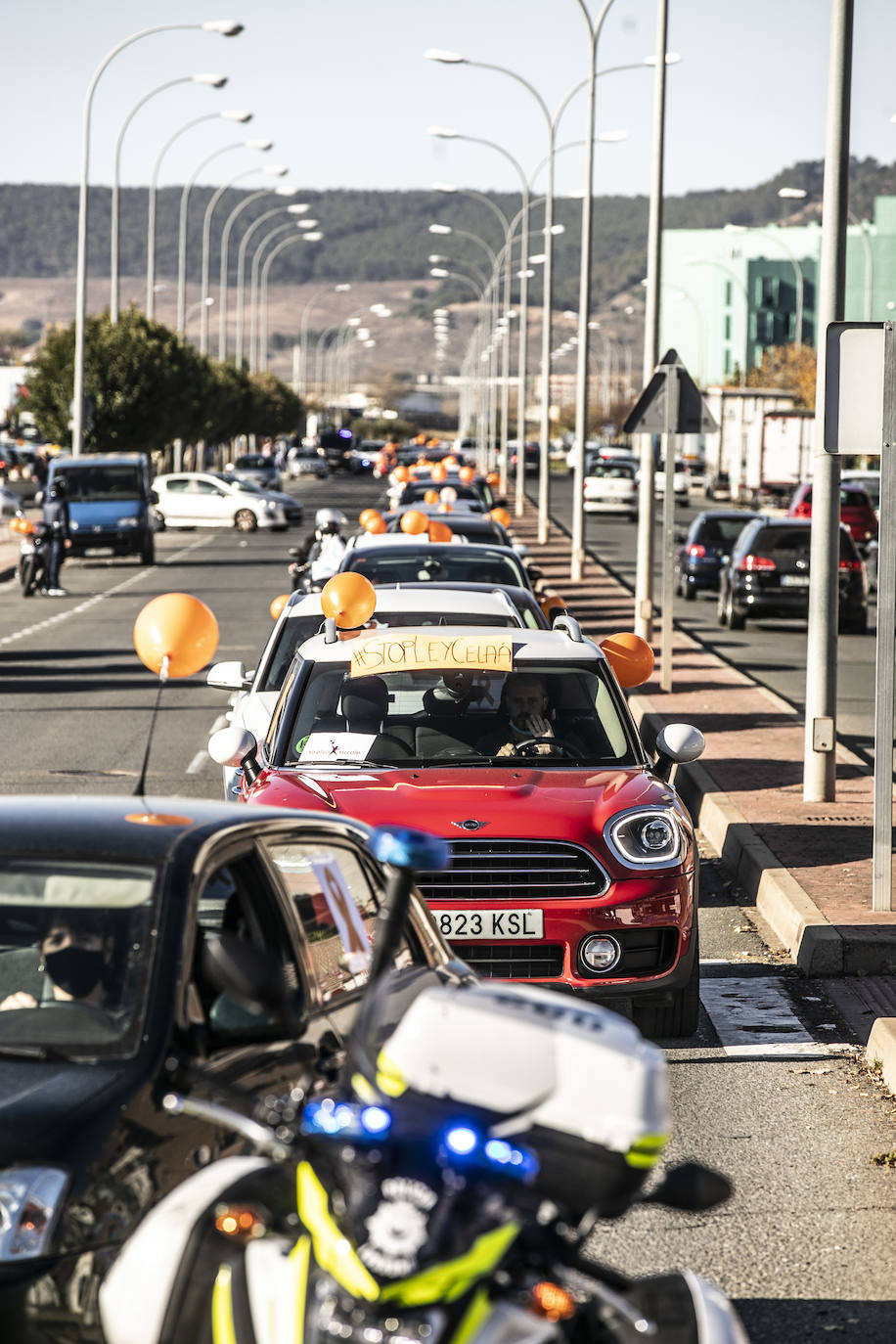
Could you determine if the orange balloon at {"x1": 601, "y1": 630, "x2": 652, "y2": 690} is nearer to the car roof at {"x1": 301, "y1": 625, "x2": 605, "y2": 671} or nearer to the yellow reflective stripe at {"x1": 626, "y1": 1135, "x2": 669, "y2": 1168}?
the car roof at {"x1": 301, "y1": 625, "x2": 605, "y2": 671}

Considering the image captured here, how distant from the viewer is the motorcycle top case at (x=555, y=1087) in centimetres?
285

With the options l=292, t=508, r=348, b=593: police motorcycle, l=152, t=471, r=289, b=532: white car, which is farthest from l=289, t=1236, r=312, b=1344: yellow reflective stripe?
l=152, t=471, r=289, b=532: white car

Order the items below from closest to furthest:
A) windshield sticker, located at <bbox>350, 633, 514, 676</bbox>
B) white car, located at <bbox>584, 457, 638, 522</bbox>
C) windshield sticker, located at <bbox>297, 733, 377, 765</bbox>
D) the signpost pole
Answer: windshield sticker, located at <bbox>297, 733, 377, 765</bbox>
windshield sticker, located at <bbox>350, 633, 514, 676</bbox>
the signpost pole
white car, located at <bbox>584, 457, 638, 522</bbox>

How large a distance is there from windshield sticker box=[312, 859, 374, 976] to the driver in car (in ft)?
12.7

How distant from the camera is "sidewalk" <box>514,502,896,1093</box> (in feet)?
29.3

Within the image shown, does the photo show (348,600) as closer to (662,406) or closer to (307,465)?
(662,406)

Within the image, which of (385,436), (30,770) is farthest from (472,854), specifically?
(385,436)

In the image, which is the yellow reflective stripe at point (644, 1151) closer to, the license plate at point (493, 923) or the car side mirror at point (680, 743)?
the license plate at point (493, 923)

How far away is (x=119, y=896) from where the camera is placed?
4.39 metres

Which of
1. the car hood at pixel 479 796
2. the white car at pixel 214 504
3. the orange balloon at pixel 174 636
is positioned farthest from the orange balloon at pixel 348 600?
the white car at pixel 214 504

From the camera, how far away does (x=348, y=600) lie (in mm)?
10055

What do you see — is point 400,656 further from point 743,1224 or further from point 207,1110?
point 207,1110

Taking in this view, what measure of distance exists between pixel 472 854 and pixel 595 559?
123 ft

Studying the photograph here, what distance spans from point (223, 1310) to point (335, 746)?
17.9 feet
